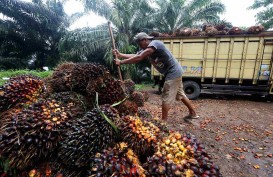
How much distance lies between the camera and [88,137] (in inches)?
39.4

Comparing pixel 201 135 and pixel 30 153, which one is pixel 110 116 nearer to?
pixel 30 153

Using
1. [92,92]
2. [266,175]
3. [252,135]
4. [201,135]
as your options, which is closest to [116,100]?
[92,92]

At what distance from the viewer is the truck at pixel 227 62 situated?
5.89m

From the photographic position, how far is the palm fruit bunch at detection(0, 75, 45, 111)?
1283mm

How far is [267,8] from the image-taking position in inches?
472

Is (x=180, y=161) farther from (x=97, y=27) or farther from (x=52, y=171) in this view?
(x=97, y=27)

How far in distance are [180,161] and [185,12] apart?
35.6ft

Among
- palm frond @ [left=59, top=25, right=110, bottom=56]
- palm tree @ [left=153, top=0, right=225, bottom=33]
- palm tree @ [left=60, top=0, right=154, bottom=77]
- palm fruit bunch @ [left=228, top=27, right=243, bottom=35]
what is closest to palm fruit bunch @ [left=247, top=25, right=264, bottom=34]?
palm fruit bunch @ [left=228, top=27, right=243, bottom=35]

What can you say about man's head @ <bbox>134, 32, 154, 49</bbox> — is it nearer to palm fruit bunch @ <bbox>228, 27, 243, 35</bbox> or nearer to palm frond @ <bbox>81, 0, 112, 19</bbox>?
palm fruit bunch @ <bbox>228, 27, 243, 35</bbox>

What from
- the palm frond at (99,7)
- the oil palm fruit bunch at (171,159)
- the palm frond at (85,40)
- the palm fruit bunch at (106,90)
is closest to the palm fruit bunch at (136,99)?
the palm fruit bunch at (106,90)

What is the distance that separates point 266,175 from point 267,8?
1431 cm

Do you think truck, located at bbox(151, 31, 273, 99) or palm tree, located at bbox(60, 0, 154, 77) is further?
palm tree, located at bbox(60, 0, 154, 77)

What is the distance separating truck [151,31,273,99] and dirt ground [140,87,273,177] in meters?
1.17

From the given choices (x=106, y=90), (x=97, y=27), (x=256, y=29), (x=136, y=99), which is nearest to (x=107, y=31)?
(x=97, y=27)
